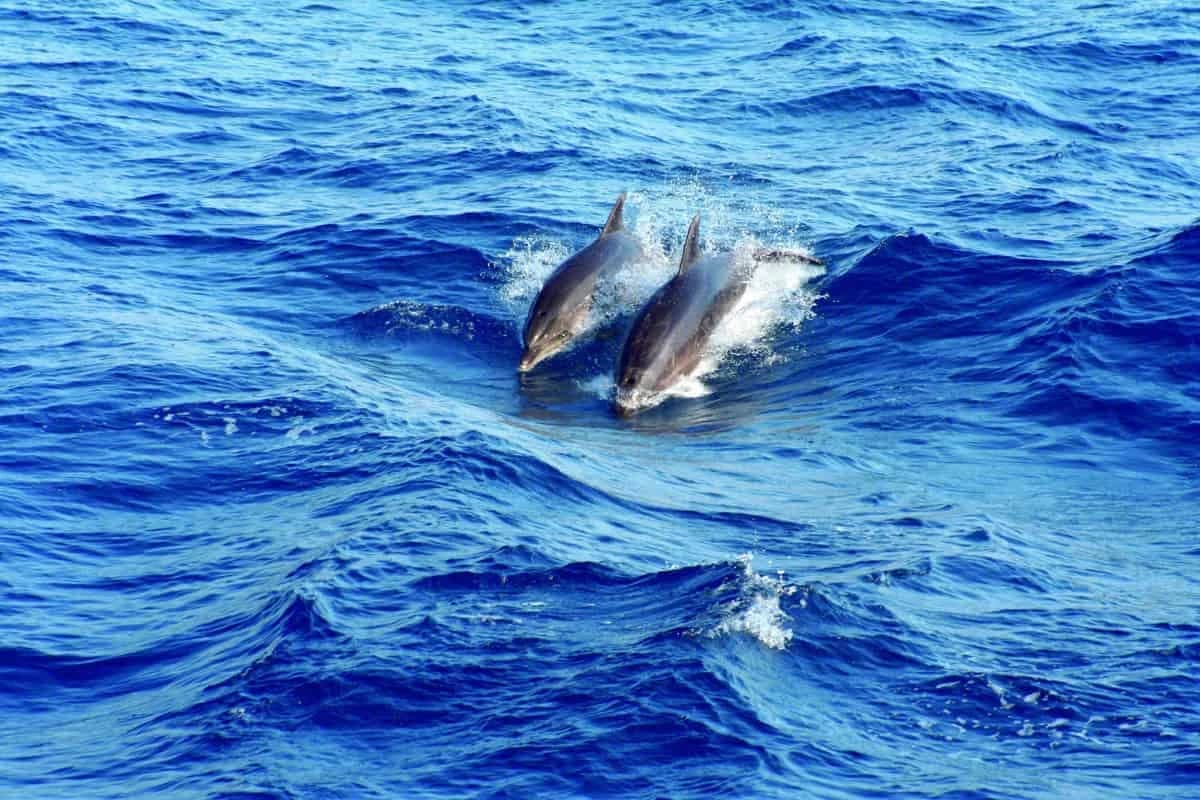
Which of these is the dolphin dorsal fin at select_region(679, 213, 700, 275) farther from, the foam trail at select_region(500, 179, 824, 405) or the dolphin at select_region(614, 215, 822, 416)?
the foam trail at select_region(500, 179, 824, 405)

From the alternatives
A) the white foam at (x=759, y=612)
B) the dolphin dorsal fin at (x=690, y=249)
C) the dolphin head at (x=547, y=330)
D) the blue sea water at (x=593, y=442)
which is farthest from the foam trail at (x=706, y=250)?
the white foam at (x=759, y=612)

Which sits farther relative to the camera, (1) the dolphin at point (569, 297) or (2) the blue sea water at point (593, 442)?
(1) the dolphin at point (569, 297)

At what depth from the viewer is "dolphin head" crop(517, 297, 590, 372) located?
22.1m

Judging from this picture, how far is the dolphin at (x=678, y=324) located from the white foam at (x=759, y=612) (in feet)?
20.0

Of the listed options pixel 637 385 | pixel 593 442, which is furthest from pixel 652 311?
pixel 593 442

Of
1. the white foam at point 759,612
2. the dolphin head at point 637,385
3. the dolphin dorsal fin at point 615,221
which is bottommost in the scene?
the dolphin head at point 637,385

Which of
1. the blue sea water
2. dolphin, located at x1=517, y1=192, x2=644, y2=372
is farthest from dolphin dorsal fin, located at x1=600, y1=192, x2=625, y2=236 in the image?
the blue sea water

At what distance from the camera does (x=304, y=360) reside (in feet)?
71.1

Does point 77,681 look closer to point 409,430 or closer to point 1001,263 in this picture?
point 409,430

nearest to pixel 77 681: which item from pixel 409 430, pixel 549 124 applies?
pixel 409 430

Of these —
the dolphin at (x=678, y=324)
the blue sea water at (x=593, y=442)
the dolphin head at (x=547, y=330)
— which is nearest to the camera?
the blue sea water at (x=593, y=442)

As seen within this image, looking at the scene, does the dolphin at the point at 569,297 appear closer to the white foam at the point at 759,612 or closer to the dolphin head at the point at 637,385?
the dolphin head at the point at 637,385

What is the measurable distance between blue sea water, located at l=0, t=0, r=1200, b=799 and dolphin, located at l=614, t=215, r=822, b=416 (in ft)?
1.70

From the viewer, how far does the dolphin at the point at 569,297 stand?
874 inches
